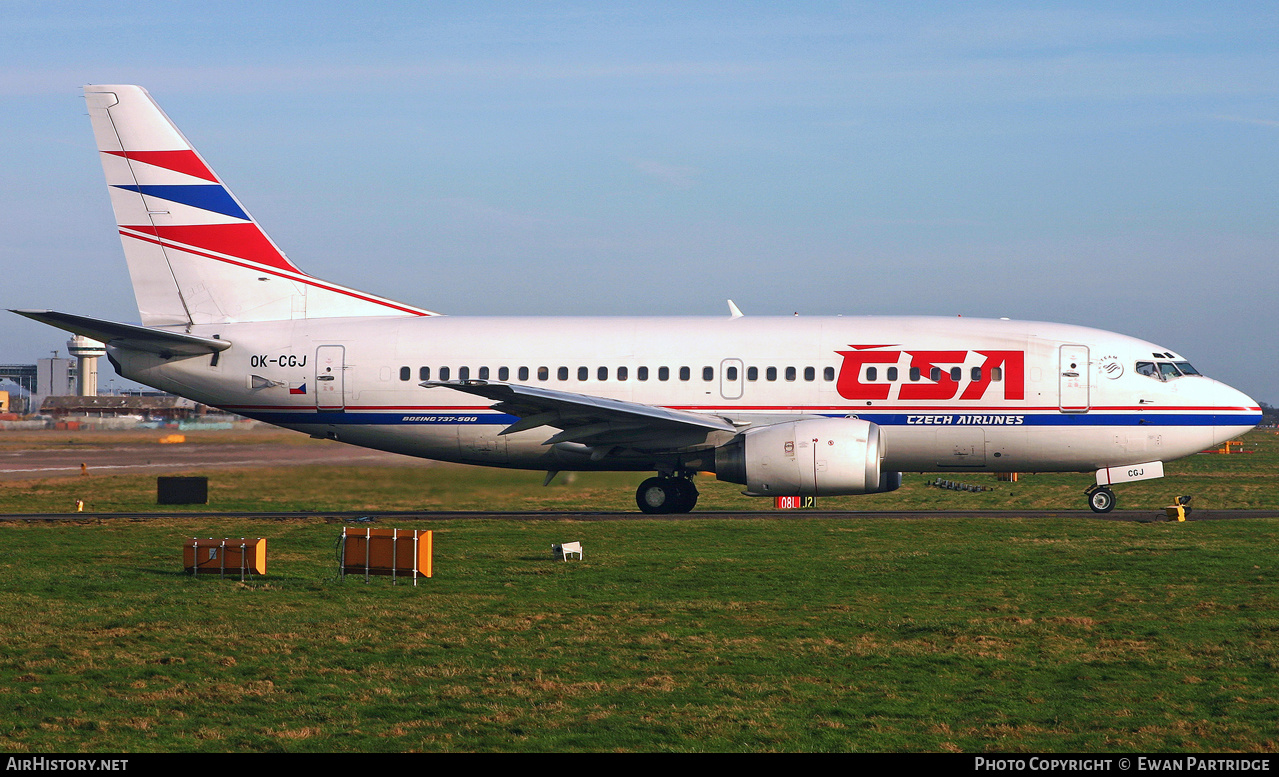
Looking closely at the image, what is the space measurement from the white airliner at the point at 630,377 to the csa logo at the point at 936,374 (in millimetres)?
43

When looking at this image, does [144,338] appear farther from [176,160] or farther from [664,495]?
[664,495]

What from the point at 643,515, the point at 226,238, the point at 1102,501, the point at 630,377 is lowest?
the point at 643,515

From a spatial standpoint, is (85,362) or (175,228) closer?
(175,228)

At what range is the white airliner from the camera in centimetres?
2620

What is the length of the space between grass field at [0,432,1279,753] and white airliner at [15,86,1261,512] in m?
3.91

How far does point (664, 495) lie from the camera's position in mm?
27438

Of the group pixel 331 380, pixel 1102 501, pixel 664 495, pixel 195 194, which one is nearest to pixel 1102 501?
pixel 1102 501

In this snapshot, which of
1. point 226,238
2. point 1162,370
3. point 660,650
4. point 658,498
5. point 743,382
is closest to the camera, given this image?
point 660,650

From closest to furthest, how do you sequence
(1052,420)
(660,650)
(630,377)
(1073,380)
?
(660,650), (1052,420), (1073,380), (630,377)

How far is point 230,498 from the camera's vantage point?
1277 inches

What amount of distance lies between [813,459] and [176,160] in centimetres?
1617

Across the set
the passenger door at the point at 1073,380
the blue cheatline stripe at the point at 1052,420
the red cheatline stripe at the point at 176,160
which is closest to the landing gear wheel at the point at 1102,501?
the blue cheatline stripe at the point at 1052,420
